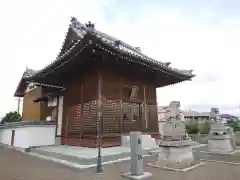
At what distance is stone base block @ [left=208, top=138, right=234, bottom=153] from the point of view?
13648 millimetres

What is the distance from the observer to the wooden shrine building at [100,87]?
42.2 feet

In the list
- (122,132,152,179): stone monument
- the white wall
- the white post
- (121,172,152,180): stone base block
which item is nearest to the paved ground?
(121,172,152,180): stone base block

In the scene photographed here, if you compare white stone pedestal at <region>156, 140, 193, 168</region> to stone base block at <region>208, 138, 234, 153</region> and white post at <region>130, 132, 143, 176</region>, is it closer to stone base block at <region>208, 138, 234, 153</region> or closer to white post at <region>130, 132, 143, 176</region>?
white post at <region>130, 132, 143, 176</region>

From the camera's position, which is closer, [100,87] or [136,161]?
[136,161]

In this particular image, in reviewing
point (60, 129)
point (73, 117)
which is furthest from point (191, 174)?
point (60, 129)

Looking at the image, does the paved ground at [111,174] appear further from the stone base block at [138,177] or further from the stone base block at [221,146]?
the stone base block at [221,146]

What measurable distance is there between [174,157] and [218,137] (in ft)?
22.0

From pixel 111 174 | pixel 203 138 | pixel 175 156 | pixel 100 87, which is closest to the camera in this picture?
pixel 111 174

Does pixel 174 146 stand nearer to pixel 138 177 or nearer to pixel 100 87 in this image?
pixel 138 177

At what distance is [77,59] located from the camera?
13.3 meters

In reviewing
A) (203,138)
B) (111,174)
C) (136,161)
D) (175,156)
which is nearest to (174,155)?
(175,156)

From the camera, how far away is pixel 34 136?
1516 centimetres

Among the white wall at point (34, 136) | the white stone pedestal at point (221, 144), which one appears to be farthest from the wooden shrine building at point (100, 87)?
the white stone pedestal at point (221, 144)

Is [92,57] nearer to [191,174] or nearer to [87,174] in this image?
[87,174]
